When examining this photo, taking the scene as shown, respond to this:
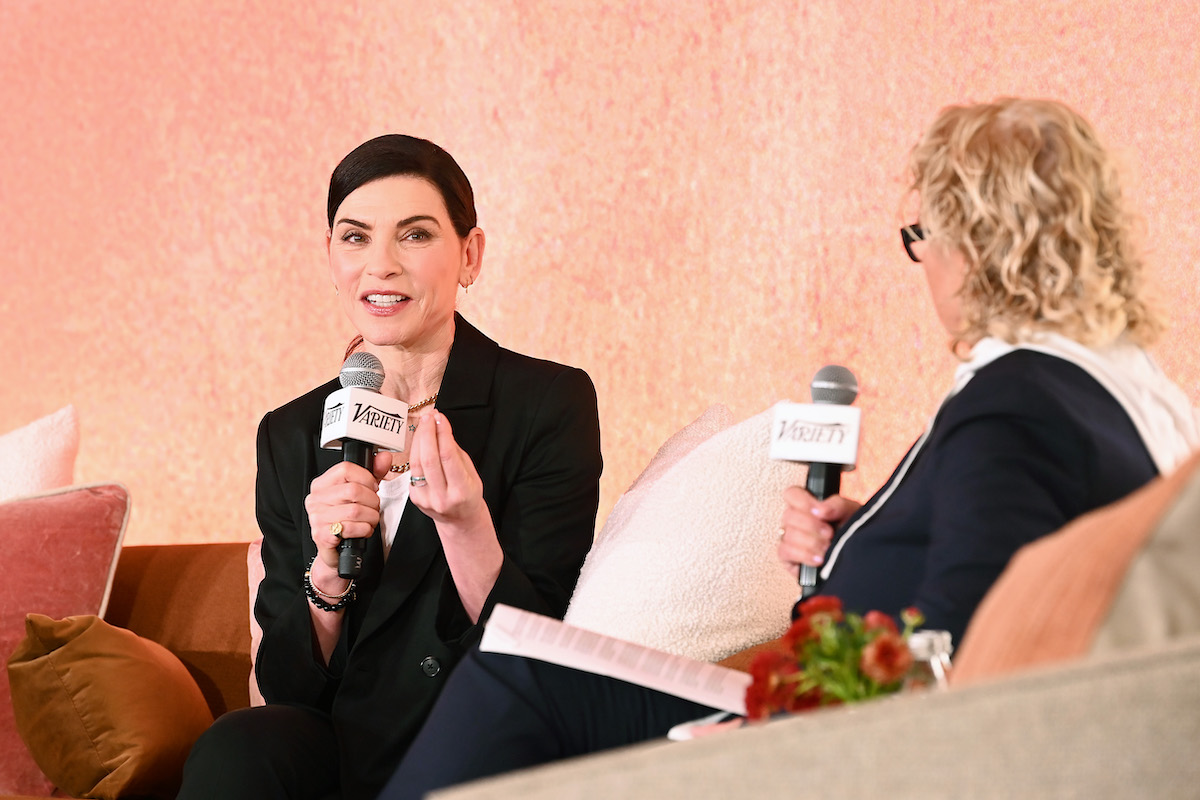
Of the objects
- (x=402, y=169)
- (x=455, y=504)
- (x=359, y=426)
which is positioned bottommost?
(x=455, y=504)

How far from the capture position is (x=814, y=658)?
82cm

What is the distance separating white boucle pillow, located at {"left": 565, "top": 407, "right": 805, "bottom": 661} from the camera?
5.09 ft

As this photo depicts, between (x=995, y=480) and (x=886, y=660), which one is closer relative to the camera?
(x=886, y=660)

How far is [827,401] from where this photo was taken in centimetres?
134

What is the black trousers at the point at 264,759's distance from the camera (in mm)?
1507

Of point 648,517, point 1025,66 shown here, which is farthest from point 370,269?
point 1025,66

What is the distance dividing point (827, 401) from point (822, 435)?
0.30 feet

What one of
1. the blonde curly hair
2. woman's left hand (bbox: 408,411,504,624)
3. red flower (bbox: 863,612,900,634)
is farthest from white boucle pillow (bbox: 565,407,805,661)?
red flower (bbox: 863,612,900,634)

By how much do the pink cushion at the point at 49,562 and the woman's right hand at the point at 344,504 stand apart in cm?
67

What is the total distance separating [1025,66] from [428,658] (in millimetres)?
1406

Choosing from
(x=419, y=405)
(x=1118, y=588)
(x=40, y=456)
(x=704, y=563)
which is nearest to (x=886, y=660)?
(x=1118, y=588)

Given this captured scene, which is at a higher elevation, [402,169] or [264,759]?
[402,169]

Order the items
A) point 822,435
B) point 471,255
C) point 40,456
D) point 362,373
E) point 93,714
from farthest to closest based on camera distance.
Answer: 1. point 40,456
2. point 471,255
3. point 93,714
4. point 362,373
5. point 822,435

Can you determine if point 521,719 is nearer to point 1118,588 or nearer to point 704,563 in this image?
point 704,563
